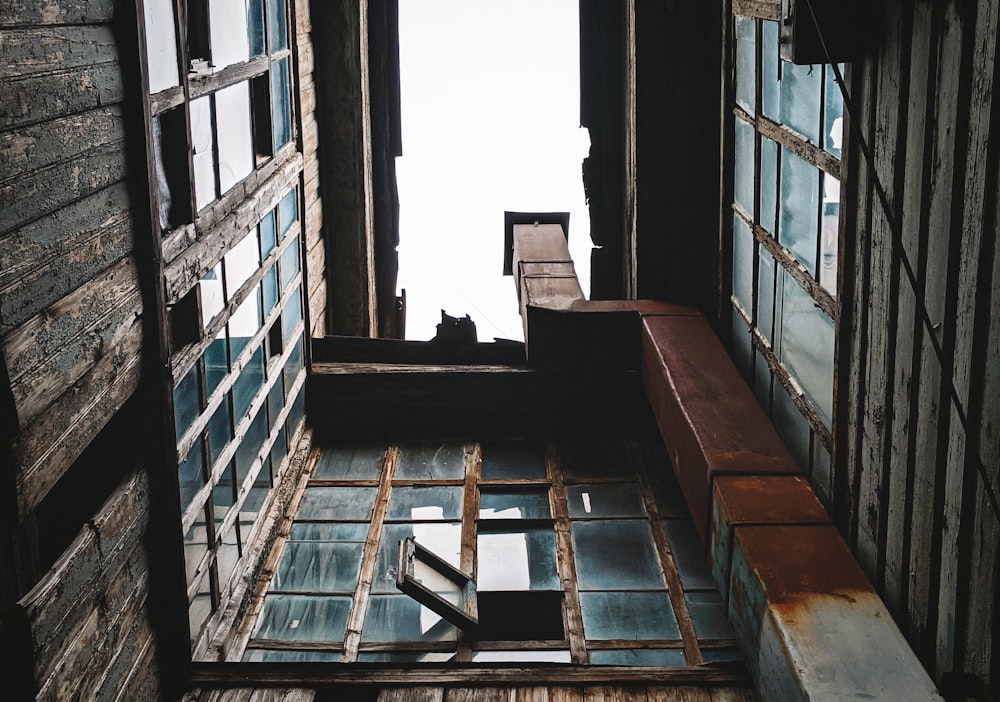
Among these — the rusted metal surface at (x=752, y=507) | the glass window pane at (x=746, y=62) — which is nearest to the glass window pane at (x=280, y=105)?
the glass window pane at (x=746, y=62)

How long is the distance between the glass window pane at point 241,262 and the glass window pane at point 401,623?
6.02 ft

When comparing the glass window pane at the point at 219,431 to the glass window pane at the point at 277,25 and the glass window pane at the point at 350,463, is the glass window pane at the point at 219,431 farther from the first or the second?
the glass window pane at the point at 277,25

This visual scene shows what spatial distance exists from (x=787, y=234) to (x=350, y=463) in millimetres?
3475

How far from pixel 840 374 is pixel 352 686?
2539 mm

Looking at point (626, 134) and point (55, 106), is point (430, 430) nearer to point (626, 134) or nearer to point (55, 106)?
point (626, 134)

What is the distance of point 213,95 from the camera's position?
4629mm

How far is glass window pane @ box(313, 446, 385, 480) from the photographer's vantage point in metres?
6.45

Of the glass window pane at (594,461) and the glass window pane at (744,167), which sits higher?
the glass window pane at (744,167)

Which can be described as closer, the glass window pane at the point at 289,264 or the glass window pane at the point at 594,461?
the glass window pane at the point at 289,264

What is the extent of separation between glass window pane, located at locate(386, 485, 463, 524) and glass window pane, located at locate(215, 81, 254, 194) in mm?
1894

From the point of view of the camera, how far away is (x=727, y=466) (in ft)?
14.2

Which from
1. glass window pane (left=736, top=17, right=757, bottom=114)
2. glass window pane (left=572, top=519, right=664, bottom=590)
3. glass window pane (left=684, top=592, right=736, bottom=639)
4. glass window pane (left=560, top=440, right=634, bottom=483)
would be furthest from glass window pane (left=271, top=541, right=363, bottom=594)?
glass window pane (left=736, top=17, right=757, bottom=114)

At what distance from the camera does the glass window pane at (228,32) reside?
15.2ft

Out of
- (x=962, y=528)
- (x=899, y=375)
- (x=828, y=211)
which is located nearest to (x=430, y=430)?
(x=828, y=211)
